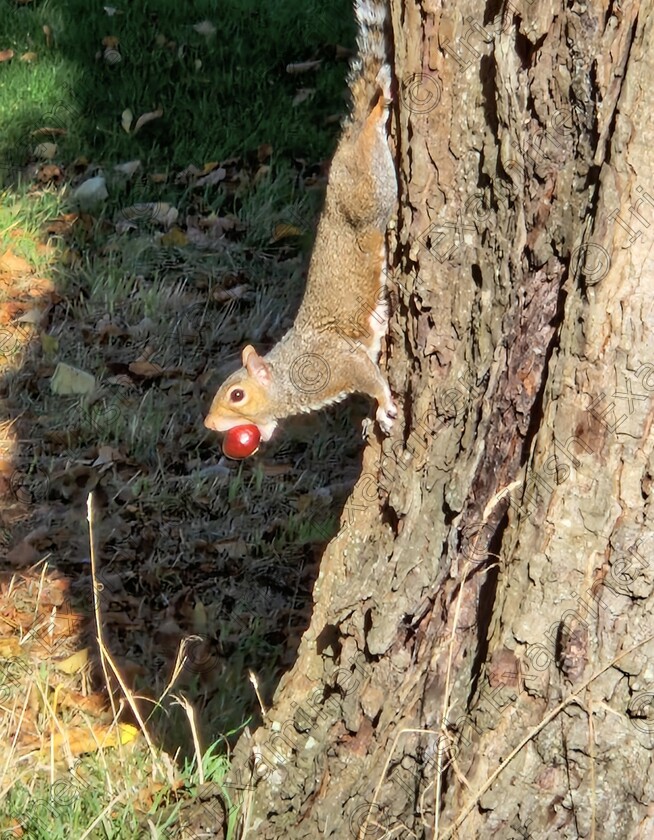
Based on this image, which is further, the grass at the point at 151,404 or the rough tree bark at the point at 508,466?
the grass at the point at 151,404

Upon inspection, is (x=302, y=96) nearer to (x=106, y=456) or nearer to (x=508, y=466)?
(x=106, y=456)

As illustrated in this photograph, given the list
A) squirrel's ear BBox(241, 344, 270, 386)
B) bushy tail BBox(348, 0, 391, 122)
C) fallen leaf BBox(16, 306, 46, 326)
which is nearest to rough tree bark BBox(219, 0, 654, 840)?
bushy tail BBox(348, 0, 391, 122)

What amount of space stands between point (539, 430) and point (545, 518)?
0.12 metres

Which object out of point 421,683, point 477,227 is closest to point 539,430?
point 477,227

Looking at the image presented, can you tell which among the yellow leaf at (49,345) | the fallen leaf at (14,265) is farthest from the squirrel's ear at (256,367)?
the fallen leaf at (14,265)

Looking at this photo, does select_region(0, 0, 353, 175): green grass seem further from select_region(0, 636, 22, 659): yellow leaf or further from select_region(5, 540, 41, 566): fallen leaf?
select_region(0, 636, 22, 659): yellow leaf

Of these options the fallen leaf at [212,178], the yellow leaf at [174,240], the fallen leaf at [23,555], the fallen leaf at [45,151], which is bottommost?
the fallen leaf at [23,555]

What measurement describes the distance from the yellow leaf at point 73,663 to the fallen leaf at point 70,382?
1169 millimetres

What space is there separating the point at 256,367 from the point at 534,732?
1.43 m

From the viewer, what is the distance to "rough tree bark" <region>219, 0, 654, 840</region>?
1.57 m

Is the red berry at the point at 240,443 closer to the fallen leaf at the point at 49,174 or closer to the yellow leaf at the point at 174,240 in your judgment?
the yellow leaf at the point at 174,240

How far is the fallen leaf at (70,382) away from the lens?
12.1ft

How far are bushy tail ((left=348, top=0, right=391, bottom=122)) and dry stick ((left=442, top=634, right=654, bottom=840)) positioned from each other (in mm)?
1229

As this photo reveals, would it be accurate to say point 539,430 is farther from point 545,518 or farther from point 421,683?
point 421,683
